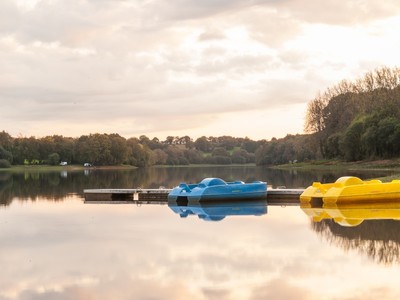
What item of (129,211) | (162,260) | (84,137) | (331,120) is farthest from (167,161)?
(162,260)

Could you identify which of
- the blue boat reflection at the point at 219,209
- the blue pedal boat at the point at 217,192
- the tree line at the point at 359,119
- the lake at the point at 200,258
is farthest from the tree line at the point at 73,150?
the lake at the point at 200,258

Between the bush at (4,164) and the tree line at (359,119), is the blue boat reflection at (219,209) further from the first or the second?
the bush at (4,164)

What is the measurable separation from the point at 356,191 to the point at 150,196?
11.5 meters

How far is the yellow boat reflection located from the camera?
65.0 feet

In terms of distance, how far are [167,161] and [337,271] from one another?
172398 millimetres

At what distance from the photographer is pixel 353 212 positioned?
21859mm

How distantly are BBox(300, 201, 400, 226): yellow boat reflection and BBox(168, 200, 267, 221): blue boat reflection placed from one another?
2.10 metres

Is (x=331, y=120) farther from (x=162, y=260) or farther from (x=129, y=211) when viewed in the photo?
(x=162, y=260)

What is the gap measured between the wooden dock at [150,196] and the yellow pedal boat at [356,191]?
3498mm

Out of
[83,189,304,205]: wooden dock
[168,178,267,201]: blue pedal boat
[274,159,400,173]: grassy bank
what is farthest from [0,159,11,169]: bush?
[168,178,267,201]: blue pedal boat

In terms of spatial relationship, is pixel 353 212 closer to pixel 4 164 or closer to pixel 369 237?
pixel 369 237

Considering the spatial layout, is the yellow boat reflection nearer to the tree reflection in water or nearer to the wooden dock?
A: the tree reflection in water

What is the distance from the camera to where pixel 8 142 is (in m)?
139

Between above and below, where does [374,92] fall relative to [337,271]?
above
